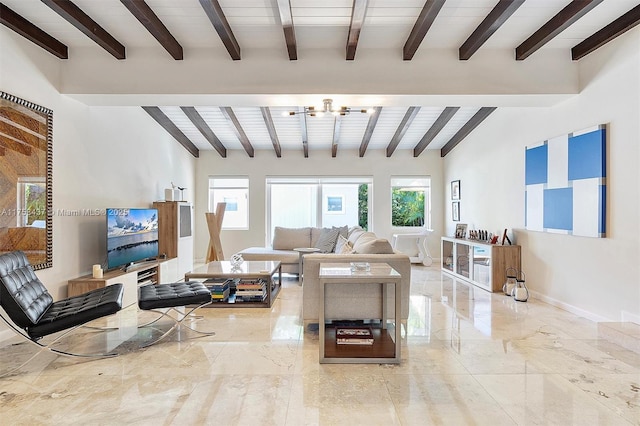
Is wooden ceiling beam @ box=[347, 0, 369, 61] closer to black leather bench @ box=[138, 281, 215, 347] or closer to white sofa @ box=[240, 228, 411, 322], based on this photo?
white sofa @ box=[240, 228, 411, 322]

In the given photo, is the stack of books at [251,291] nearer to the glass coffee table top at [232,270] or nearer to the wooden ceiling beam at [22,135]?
the glass coffee table top at [232,270]

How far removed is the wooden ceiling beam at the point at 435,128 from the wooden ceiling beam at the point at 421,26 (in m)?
2.18

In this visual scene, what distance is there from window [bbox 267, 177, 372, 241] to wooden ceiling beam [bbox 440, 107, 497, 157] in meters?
1.81

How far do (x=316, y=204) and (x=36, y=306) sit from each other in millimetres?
5926

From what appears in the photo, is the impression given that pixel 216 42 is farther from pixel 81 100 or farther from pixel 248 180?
pixel 248 180

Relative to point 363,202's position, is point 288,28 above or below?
above

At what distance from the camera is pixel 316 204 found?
323 inches

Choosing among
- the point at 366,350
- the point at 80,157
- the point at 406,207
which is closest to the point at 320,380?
the point at 366,350

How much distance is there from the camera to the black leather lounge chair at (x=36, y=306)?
2.46 metres

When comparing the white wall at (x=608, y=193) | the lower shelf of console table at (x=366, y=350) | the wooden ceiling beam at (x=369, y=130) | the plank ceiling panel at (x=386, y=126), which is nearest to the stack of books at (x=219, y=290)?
the lower shelf of console table at (x=366, y=350)

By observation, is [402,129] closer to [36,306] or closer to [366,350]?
[366,350]

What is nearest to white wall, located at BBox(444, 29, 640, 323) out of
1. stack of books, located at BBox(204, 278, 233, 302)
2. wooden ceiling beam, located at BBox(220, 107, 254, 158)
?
stack of books, located at BBox(204, 278, 233, 302)

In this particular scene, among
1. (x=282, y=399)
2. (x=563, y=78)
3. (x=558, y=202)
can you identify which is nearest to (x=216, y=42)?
(x=282, y=399)

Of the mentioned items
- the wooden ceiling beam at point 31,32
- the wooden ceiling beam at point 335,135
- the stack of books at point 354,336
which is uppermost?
the wooden ceiling beam at point 31,32
